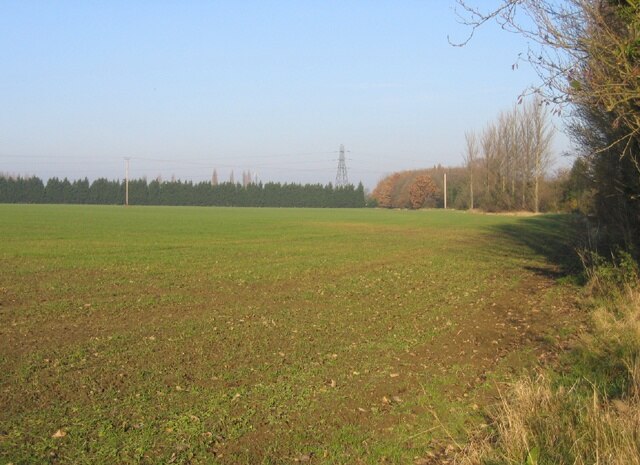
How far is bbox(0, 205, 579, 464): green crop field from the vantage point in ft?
17.6

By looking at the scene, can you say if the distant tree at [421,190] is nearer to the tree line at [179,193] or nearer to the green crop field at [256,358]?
the tree line at [179,193]

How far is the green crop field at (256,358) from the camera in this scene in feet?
17.6

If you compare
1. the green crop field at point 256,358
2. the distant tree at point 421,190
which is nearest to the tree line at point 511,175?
the distant tree at point 421,190

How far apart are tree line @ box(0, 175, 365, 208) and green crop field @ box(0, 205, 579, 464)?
321 feet

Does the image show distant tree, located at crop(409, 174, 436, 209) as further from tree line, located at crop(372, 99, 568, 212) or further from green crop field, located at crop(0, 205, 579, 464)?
green crop field, located at crop(0, 205, 579, 464)

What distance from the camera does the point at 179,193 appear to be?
11788 cm

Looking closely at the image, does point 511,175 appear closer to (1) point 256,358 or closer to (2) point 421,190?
(2) point 421,190

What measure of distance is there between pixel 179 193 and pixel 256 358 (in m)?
113

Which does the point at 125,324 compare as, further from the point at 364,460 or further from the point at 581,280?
the point at 581,280

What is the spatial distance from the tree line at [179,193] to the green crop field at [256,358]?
97.9 metres

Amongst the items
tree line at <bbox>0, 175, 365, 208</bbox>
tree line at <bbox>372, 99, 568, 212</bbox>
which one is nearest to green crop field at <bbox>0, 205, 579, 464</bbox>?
tree line at <bbox>372, 99, 568, 212</bbox>

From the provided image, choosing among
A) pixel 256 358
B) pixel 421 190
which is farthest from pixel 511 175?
pixel 256 358

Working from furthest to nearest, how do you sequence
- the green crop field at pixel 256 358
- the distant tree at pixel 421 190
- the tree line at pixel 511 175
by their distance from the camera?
the distant tree at pixel 421 190 < the tree line at pixel 511 175 < the green crop field at pixel 256 358

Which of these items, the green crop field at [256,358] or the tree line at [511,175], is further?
the tree line at [511,175]
